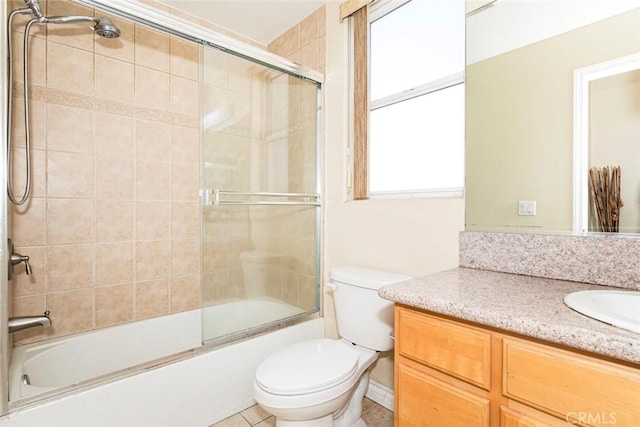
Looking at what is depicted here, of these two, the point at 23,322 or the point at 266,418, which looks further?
the point at 266,418

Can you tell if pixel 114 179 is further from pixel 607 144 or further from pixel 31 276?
pixel 607 144

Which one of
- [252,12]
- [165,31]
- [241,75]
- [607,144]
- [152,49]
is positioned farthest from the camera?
[252,12]

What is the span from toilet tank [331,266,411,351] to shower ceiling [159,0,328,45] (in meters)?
1.76

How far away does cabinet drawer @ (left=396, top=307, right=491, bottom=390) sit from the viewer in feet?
2.54

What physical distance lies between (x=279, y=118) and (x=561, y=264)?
159 cm

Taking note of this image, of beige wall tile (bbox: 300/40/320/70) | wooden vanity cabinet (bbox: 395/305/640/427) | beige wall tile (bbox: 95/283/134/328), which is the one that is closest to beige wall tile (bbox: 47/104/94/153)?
beige wall tile (bbox: 95/283/134/328)

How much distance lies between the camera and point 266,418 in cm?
161

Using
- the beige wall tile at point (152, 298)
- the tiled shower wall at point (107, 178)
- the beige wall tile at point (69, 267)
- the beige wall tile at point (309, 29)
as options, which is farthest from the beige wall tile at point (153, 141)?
the beige wall tile at point (309, 29)

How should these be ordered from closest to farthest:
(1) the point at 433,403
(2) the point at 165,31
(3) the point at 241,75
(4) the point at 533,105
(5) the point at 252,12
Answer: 1. (1) the point at 433,403
2. (4) the point at 533,105
3. (2) the point at 165,31
4. (3) the point at 241,75
5. (5) the point at 252,12

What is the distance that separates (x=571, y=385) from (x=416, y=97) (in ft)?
4.59

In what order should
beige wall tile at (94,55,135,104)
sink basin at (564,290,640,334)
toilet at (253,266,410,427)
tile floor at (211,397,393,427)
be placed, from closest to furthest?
sink basin at (564,290,640,334) < toilet at (253,266,410,427) < tile floor at (211,397,393,427) < beige wall tile at (94,55,135,104)

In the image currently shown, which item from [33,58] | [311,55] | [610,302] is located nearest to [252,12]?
[311,55]

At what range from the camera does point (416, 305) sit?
2.88ft

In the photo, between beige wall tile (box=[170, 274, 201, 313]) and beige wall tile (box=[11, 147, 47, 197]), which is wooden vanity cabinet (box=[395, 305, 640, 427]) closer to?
beige wall tile (box=[170, 274, 201, 313])
